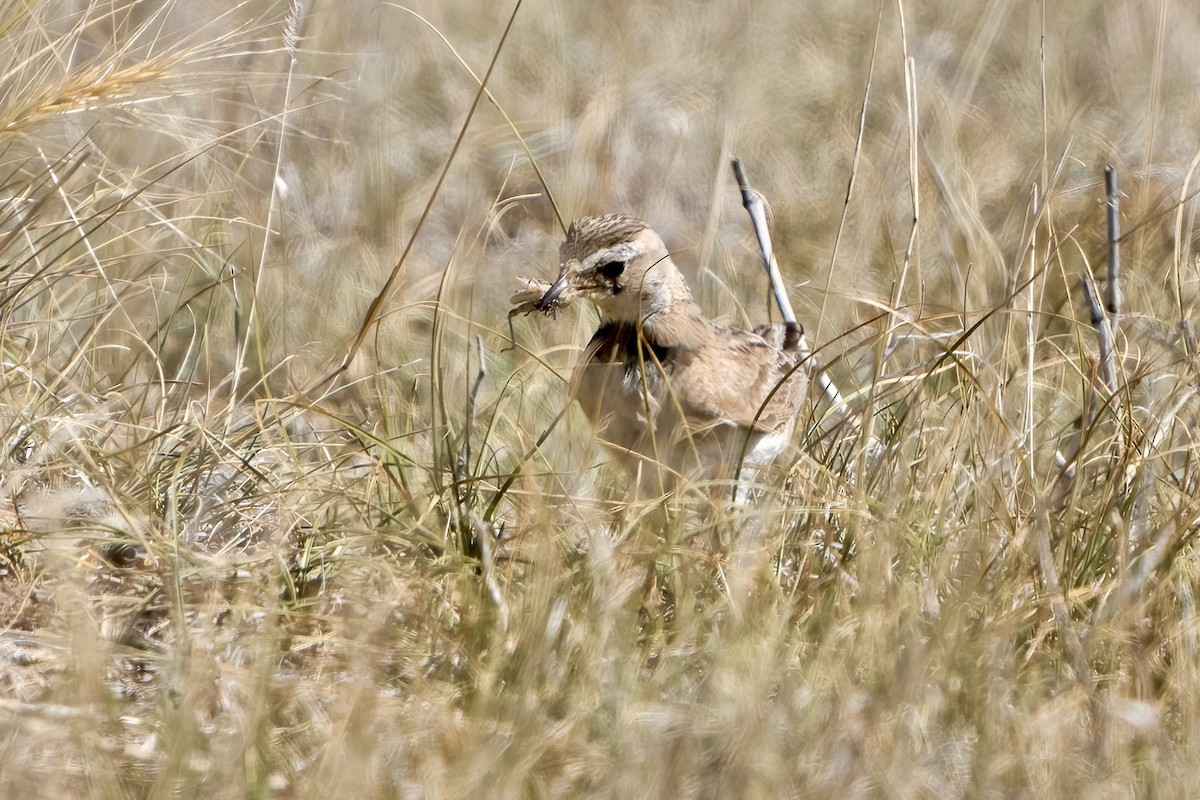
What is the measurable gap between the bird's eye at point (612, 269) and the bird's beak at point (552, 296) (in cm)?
13

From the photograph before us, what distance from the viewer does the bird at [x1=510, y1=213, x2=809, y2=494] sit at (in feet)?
14.4

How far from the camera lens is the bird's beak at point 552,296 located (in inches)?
166

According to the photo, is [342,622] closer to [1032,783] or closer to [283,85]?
[1032,783]

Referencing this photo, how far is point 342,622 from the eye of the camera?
330 cm

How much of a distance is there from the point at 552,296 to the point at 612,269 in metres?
0.28

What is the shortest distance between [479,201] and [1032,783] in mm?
4618

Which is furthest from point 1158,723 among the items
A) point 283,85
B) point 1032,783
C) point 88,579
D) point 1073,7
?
point 1073,7

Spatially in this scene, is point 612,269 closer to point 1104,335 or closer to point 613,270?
point 613,270

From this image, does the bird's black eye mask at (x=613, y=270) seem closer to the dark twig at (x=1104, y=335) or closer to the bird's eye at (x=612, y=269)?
the bird's eye at (x=612, y=269)

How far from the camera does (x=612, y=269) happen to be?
14.6 ft

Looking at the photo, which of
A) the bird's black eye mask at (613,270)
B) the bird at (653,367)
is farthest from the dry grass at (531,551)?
the bird's black eye mask at (613,270)


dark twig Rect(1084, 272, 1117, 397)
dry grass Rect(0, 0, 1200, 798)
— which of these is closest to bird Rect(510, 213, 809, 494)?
dry grass Rect(0, 0, 1200, 798)

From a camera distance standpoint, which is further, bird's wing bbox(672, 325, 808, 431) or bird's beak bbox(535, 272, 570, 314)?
bird's wing bbox(672, 325, 808, 431)

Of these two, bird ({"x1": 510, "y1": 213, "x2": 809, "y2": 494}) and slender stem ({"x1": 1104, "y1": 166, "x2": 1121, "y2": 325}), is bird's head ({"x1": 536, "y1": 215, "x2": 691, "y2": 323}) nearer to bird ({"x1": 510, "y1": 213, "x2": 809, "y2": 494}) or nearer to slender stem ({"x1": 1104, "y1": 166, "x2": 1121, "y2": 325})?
bird ({"x1": 510, "y1": 213, "x2": 809, "y2": 494})
